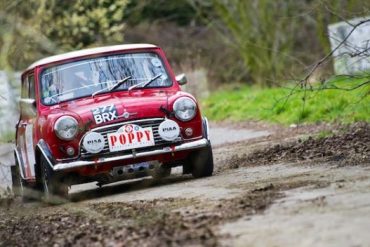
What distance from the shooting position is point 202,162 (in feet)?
37.2

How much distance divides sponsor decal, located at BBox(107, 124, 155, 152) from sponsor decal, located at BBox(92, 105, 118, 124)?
17cm

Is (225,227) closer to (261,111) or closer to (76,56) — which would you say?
(76,56)

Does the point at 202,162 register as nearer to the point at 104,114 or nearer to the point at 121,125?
the point at 121,125

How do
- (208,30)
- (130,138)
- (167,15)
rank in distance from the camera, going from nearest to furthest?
→ (130,138)
(208,30)
(167,15)

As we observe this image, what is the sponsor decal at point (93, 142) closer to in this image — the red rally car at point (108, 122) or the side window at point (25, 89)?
the red rally car at point (108, 122)

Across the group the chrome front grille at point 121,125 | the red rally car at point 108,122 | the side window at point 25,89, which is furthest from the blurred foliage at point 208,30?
the chrome front grille at point 121,125

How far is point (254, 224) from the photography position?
6879 mm

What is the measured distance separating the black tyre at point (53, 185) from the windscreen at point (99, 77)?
1043mm

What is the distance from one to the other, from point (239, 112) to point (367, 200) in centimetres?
1708

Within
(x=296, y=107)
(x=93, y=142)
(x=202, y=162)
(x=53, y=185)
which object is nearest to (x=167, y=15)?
(x=296, y=107)

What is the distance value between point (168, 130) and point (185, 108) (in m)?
0.36

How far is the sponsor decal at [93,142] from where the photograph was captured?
10.6 meters

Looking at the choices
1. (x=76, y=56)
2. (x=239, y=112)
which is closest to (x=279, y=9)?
(x=239, y=112)

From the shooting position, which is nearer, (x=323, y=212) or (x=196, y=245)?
(x=196, y=245)
